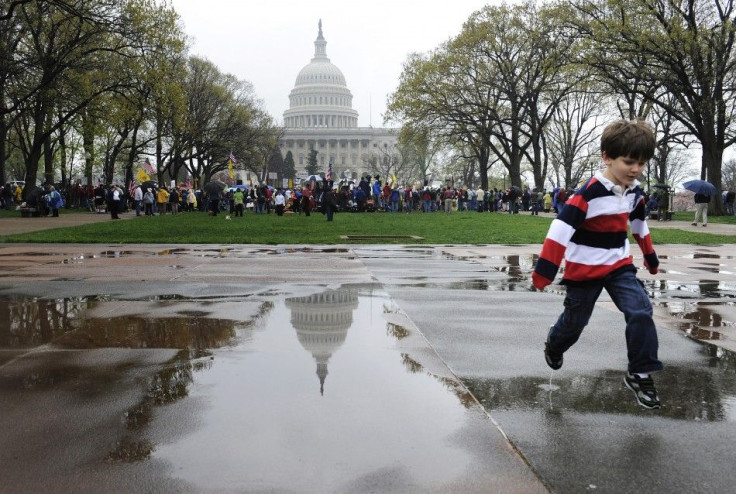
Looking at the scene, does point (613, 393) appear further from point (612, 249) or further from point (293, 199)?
point (293, 199)

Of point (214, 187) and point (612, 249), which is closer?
point (612, 249)

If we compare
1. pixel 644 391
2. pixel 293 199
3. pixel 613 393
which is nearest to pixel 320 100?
pixel 293 199

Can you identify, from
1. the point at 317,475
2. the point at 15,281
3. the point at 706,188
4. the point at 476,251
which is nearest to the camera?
the point at 317,475

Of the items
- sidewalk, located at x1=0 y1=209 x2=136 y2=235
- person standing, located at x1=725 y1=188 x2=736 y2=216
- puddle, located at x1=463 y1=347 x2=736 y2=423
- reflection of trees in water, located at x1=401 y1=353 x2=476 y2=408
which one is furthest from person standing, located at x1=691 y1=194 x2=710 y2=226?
reflection of trees in water, located at x1=401 y1=353 x2=476 y2=408

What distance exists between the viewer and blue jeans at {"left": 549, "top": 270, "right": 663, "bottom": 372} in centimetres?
408

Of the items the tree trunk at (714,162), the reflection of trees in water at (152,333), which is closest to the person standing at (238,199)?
the tree trunk at (714,162)

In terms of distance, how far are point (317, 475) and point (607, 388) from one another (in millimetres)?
2124

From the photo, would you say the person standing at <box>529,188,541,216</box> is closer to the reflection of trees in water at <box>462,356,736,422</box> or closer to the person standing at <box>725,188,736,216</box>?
the person standing at <box>725,188,736,216</box>

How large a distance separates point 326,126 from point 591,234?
16218cm

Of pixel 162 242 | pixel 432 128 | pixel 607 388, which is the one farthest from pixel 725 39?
pixel 607 388

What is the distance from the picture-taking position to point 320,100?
167 metres

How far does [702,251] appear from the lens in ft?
49.5

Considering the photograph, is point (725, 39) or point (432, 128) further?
point (432, 128)

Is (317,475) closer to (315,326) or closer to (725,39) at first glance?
(315,326)
